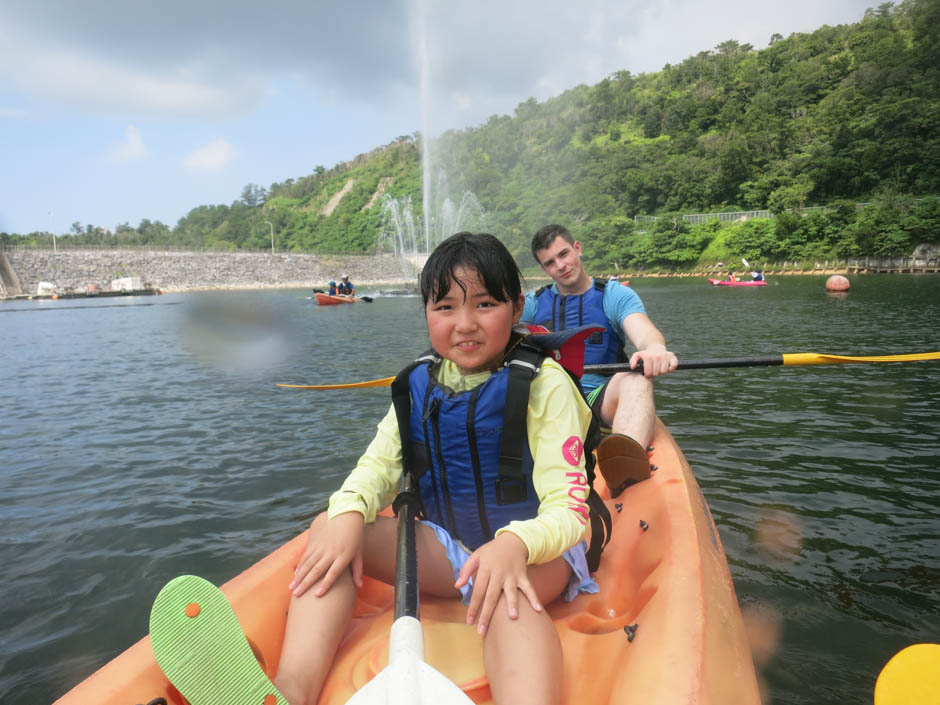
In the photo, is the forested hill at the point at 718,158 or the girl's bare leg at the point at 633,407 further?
the forested hill at the point at 718,158

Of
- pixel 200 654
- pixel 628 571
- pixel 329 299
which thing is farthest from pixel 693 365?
pixel 329 299

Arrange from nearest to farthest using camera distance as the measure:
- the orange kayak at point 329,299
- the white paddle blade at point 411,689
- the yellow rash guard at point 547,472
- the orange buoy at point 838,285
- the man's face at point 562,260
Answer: the white paddle blade at point 411,689 → the yellow rash guard at point 547,472 → the man's face at point 562,260 → the orange buoy at point 838,285 → the orange kayak at point 329,299

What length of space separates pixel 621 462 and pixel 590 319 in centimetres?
137

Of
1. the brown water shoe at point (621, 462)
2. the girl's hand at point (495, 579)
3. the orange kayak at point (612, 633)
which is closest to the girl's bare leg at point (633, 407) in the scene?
the brown water shoe at point (621, 462)

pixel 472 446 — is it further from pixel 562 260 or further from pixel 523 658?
pixel 562 260

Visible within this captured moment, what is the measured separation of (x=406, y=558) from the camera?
4.94 ft

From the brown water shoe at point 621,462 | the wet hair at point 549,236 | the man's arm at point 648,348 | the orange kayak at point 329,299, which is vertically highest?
the wet hair at point 549,236

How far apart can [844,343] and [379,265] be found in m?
57.2

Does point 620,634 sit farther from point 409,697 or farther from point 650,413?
point 650,413

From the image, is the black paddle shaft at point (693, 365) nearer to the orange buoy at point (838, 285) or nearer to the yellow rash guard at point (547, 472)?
the yellow rash guard at point (547, 472)

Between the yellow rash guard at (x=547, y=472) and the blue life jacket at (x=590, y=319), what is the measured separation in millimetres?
2049

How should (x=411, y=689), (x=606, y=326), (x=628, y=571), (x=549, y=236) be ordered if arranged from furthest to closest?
(x=549, y=236) < (x=606, y=326) < (x=628, y=571) < (x=411, y=689)

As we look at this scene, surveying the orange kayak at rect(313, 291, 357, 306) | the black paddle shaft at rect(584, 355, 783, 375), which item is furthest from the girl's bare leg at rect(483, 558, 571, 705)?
the orange kayak at rect(313, 291, 357, 306)

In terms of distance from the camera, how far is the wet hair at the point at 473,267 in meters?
1.60
